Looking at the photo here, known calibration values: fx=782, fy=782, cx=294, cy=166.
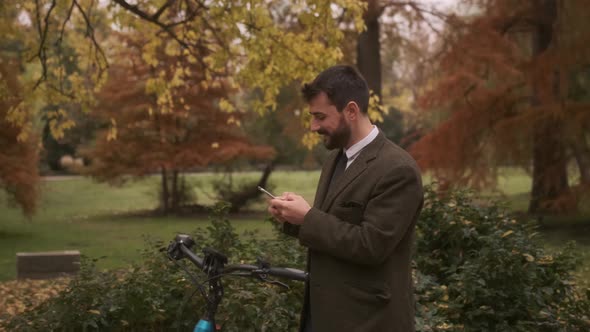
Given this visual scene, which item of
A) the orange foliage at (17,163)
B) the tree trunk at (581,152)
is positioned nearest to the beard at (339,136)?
the orange foliage at (17,163)

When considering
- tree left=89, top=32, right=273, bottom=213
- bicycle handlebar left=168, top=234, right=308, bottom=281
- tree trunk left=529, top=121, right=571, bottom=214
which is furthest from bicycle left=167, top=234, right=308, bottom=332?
tree left=89, top=32, right=273, bottom=213

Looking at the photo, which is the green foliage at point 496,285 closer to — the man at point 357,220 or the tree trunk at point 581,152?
the man at point 357,220

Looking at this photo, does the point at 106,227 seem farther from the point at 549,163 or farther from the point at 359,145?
the point at 359,145

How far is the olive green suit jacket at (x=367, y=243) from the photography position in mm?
2846

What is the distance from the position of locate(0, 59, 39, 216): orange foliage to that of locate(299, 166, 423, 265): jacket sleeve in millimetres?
14028

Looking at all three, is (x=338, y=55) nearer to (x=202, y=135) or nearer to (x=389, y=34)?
(x=389, y=34)

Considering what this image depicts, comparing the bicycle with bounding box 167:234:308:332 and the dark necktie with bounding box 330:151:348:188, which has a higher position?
the dark necktie with bounding box 330:151:348:188

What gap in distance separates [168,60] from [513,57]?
9.37 m

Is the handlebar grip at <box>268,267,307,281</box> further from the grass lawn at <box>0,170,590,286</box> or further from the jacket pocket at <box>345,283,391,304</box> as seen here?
the grass lawn at <box>0,170,590,286</box>

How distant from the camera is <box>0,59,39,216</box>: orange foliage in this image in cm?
1612

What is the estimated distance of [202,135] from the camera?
2178cm

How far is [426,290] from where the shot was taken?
19.9 feet

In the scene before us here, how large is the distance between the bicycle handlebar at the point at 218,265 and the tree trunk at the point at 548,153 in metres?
13.7

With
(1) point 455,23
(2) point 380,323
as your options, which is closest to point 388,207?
(2) point 380,323
